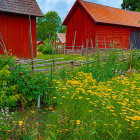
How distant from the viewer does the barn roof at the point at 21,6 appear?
10676 millimetres

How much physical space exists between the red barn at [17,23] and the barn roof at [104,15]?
24.5 feet

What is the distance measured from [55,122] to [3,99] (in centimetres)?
138

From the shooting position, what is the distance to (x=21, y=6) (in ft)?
37.3

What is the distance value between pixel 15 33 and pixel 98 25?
9.61 meters

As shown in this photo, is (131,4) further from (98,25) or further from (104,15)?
(98,25)

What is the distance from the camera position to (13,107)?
13.6ft

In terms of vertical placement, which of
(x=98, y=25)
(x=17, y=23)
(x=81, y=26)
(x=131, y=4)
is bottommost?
(x=17, y=23)

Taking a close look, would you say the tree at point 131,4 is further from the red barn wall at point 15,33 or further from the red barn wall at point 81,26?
the red barn wall at point 15,33

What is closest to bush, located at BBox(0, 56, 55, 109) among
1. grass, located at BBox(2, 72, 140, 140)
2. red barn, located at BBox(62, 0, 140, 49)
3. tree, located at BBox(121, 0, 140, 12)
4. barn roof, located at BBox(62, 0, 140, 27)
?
grass, located at BBox(2, 72, 140, 140)

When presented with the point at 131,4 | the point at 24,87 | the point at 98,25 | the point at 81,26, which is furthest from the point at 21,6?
the point at 131,4

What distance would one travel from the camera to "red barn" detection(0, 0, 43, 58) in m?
10.9

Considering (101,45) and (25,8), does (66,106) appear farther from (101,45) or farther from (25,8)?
Answer: (101,45)

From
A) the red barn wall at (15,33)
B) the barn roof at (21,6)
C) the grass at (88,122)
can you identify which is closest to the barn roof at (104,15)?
the barn roof at (21,6)

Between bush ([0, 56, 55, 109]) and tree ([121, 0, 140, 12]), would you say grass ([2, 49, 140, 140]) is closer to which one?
bush ([0, 56, 55, 109])
